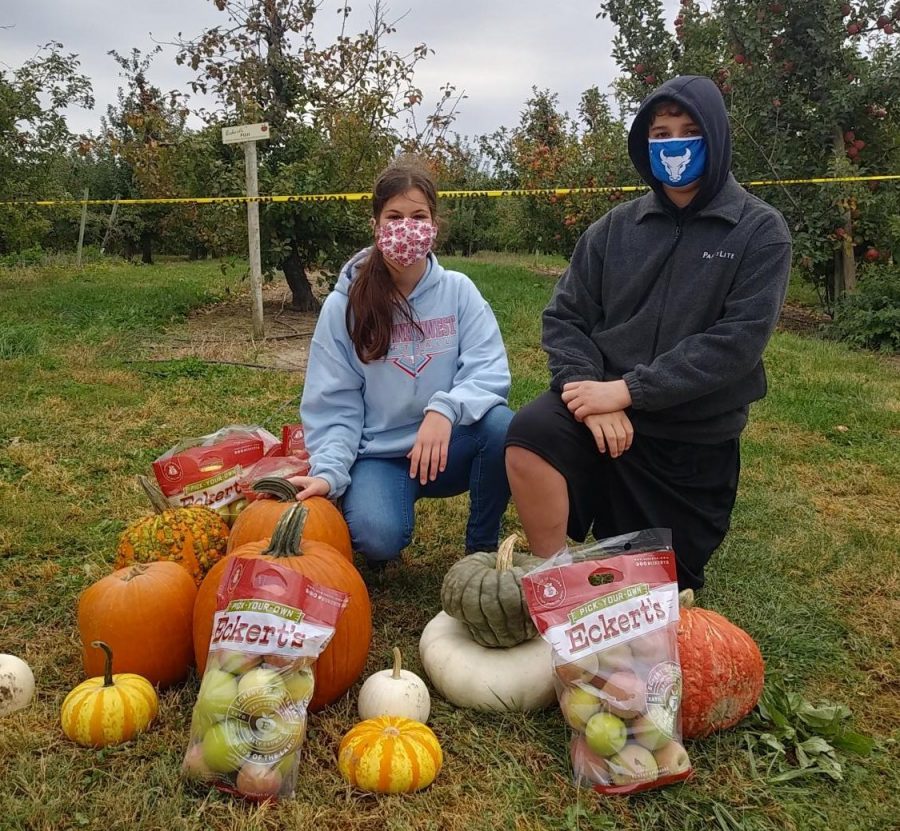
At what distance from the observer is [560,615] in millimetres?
1943

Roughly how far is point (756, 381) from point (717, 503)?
1.36 feet

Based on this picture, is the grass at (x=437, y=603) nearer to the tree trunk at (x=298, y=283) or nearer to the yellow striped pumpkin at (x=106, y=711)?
the yellow striped pumpkin at (x=106, y=711)

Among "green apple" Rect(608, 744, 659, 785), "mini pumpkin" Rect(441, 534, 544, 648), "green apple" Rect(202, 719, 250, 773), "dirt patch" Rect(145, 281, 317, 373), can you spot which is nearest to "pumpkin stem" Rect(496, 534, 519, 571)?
"mini pumpkin" Rect(441, 534, 544, 648)

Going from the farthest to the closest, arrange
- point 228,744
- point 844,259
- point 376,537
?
point 844,259 < point 376,537 < point 228,744

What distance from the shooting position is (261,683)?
1815 mm

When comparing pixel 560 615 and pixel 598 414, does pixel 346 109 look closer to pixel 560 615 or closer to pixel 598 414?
pixel 598 414

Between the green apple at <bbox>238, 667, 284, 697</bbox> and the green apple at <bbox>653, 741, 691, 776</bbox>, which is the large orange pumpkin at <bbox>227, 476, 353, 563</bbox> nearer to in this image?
the green apple at <bbox>238, 667, 284, 697</bbox>

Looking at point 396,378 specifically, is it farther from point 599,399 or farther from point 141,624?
point 141,624

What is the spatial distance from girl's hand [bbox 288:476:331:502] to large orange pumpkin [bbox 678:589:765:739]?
1158 mm

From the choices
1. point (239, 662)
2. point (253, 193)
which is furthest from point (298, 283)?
point (239, 662)

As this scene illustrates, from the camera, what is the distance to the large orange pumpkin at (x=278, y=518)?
8.04 feet

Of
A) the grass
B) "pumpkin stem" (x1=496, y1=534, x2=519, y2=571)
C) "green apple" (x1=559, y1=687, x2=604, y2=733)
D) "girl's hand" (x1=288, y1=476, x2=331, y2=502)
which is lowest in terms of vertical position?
the grass

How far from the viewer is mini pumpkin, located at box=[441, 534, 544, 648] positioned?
7.20 ft

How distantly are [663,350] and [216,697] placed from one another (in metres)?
1.58
